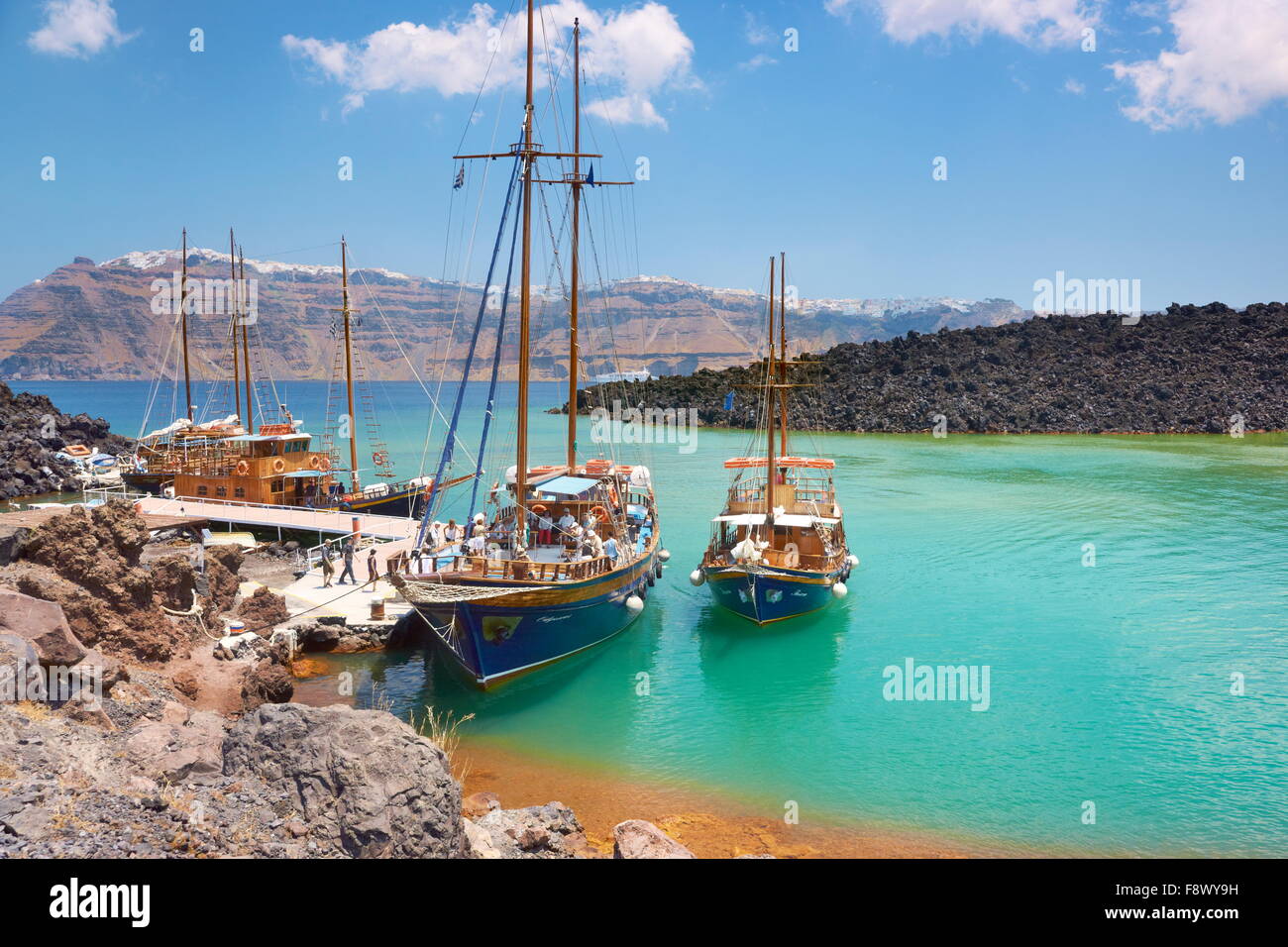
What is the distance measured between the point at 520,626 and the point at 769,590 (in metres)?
7.99

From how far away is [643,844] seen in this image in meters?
9.85

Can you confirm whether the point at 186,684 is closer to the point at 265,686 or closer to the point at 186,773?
the point at 265,686

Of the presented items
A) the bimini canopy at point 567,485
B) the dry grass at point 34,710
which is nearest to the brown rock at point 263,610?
the bimini canopy at point 567,485

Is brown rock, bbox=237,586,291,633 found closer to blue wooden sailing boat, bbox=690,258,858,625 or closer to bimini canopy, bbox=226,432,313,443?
blue wooden sailing boat, bbox=690,258,858,625

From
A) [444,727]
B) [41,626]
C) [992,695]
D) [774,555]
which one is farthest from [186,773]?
[774,555]

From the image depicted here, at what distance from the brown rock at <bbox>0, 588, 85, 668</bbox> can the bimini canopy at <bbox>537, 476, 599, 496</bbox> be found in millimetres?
12701

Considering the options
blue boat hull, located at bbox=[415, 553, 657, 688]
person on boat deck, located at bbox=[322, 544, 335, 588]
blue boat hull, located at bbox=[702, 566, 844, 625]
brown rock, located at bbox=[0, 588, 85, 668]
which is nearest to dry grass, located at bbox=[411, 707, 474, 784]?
blue boat hull, located at bbox=[415, 553, 657, 688]

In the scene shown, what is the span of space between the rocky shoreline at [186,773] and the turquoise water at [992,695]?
17.0 feet

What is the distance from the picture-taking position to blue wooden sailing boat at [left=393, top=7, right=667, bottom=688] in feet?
61.7

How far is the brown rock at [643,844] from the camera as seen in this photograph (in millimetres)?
9742

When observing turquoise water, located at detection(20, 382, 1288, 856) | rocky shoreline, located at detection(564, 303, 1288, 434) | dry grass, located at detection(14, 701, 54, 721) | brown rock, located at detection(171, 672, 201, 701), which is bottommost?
turquoise water, located at detection(20, 382, 1288, 856)

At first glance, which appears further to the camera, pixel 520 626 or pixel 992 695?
pixel 992 695

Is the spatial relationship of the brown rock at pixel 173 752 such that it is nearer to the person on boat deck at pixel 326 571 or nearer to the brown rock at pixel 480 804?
the brown rock at pixel 480 804
